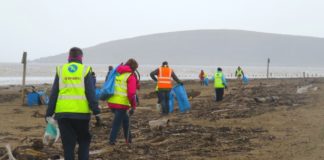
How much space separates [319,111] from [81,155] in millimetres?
8198

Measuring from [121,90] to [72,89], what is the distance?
2.46 meters

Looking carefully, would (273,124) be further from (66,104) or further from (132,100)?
(66,104)

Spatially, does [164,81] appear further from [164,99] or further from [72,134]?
[72,134]

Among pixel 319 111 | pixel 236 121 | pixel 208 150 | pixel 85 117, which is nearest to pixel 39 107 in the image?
pixel 236 121

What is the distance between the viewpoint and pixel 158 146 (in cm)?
848

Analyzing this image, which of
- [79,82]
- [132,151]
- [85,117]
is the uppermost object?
[79,82]

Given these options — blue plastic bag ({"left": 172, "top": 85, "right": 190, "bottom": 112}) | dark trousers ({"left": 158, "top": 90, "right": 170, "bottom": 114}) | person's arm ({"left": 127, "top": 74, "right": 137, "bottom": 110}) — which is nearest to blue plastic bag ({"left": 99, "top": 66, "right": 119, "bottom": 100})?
person's arm ({"left": 127, "top": 74, "right": 137, "bottom": 110})

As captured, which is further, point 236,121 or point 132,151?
point 236,121

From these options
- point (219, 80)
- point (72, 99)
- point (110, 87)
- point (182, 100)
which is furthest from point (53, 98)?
point (219, 80)

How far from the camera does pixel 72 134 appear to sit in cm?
623

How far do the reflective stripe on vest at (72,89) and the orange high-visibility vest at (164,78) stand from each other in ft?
24.9

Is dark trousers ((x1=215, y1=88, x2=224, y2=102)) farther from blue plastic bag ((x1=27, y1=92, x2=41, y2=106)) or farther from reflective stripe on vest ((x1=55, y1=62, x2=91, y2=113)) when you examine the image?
reflective stripe on vest ((x1=55, y1=62, x2=91, y2=113))

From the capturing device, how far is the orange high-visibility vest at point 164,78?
13.7 meters

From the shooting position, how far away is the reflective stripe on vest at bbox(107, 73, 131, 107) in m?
8.52
